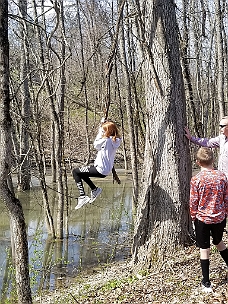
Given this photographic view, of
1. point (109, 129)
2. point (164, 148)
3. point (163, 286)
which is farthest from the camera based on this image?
point (164, 148)

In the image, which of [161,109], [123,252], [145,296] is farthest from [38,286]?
[161,109]

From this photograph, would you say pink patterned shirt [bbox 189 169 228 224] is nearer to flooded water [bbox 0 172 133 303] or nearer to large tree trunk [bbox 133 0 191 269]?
large tree trunk [bbox 133 0 191 269]

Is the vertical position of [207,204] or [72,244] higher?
[207,204]

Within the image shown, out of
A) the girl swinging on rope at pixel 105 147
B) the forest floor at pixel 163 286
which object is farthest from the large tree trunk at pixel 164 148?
the girl swinging on rope at pixel 105 147

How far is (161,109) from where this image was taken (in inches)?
256

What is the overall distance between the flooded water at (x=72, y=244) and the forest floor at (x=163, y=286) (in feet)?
4.34

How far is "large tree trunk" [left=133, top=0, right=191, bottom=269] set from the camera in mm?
6461

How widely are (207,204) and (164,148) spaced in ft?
5.66

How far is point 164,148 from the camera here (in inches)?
257

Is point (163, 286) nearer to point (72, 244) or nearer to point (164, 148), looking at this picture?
point (164, 148)

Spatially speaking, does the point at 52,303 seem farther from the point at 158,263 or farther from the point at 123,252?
the point at 123,252

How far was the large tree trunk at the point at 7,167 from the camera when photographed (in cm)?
500

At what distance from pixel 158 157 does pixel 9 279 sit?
444 centimetres

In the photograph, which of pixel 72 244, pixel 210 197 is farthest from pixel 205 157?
pixel 72 244
